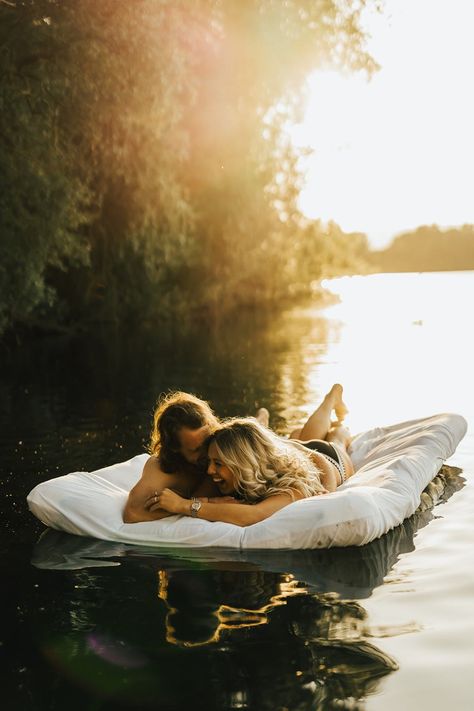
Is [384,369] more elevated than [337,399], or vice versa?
[337,399]

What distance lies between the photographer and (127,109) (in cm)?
1567

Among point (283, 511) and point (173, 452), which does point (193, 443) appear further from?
point (283, 511)

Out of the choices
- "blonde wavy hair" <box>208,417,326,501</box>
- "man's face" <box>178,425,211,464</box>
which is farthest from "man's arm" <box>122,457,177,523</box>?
"blonde wavy hair" <box>208,417,326,501</box>

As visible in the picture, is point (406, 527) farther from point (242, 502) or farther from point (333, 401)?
point (333, 401)

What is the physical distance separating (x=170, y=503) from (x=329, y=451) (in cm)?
182

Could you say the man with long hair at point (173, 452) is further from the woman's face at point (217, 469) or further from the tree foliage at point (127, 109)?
the tree foliage at point (127, 109)

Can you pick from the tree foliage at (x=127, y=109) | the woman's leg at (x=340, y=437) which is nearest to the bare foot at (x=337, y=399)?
the woman's leg at (x=340, y=437)

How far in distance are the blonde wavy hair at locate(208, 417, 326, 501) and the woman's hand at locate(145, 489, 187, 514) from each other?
1.33ft

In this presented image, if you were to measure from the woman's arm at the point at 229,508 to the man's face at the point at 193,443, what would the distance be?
0.97ft

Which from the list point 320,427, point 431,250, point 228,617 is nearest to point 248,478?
point 228,617

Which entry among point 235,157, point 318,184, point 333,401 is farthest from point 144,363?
point 318,184

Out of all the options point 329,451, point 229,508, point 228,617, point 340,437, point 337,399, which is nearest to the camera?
point 228,617

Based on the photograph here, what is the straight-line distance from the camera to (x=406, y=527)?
251 inches

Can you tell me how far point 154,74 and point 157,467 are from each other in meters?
10.5
